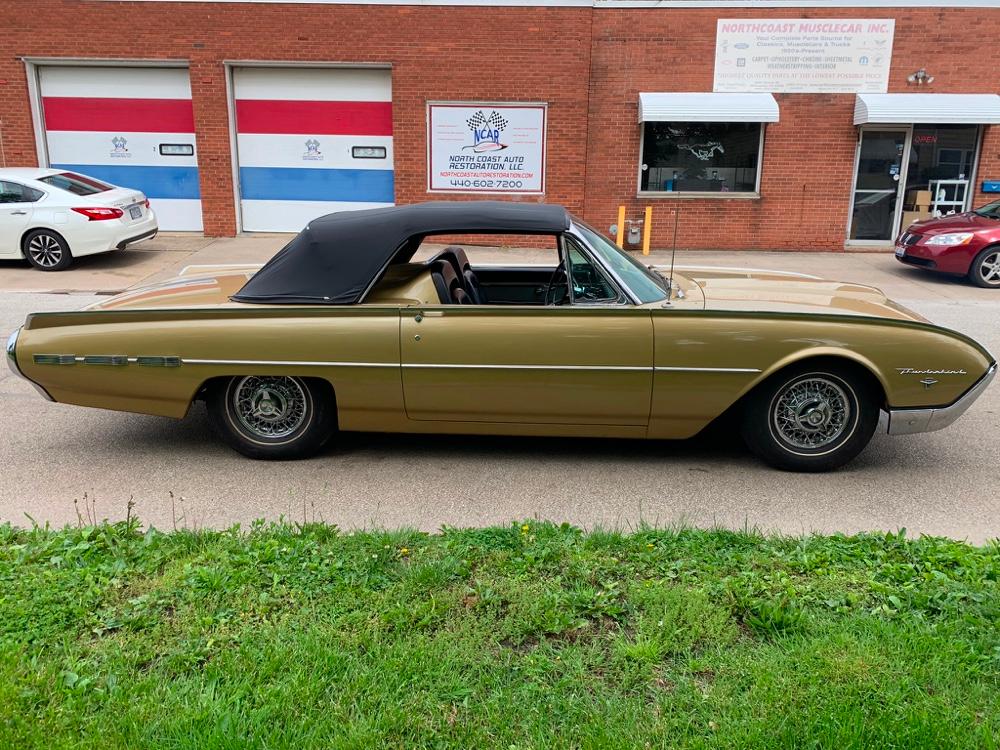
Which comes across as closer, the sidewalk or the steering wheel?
the steering wheel

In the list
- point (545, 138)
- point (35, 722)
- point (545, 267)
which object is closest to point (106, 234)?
point (545, 138)

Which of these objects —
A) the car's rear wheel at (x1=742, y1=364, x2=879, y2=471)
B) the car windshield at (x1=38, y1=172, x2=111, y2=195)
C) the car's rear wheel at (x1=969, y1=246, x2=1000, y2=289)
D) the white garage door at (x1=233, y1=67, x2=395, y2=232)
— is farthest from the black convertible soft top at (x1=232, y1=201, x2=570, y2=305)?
the white garage door at (x1=233, y1=67, x2=395, y2=232)

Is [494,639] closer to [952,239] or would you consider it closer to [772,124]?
[952,239]

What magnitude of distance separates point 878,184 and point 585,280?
13.2 meters

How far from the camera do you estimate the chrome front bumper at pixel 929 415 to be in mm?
4922

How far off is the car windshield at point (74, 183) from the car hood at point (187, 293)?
27.8ft

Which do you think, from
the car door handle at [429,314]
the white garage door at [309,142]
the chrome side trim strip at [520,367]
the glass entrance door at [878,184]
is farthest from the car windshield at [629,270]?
the glass entrance door at [878,184]

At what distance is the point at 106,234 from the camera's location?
13.2 m

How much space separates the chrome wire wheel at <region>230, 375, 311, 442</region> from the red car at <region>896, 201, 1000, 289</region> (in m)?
11.0

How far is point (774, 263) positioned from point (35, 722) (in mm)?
13956

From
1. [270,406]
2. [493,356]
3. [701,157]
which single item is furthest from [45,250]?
[701,157]

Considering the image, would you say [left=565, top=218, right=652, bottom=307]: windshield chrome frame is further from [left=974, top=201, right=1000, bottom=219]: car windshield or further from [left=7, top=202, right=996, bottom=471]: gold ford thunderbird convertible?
[left=974, top=201, right=1000, bottom=219]: car windshield

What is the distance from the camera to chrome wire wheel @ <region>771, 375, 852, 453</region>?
4977mm

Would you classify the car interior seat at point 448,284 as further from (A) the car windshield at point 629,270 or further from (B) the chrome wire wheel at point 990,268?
(B) the chrome wire wheel at point 990,268
